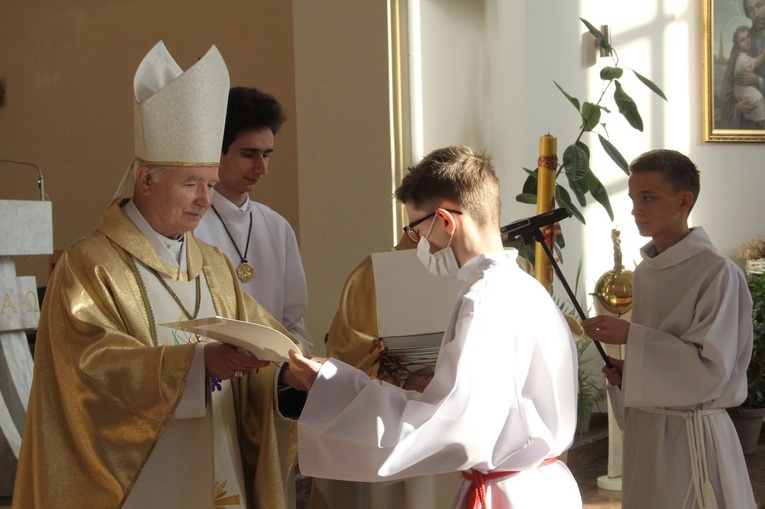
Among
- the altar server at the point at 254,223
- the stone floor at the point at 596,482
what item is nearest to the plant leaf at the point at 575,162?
the stone floor at the point at 596,482

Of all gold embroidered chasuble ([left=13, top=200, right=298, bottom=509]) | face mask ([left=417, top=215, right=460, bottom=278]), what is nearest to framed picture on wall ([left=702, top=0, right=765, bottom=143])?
face mask ([left=417, top=215, right=460, bottom=278])

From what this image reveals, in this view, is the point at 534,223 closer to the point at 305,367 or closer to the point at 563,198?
the point at 305,367

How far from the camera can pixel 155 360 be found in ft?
7.58

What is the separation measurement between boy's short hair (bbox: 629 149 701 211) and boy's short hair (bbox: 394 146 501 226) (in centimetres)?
136

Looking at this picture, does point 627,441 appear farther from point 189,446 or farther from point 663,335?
point 189,446

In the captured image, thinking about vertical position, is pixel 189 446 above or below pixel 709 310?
below

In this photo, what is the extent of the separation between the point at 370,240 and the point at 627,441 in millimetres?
2560

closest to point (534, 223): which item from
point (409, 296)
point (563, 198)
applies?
point (409, 296)

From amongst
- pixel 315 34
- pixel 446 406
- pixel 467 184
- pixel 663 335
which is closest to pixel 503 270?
pixel 467 184

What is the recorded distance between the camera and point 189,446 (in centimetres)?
247

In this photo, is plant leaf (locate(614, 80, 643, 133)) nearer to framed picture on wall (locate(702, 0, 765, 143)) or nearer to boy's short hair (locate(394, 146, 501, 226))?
framed picture on wall (locate(702, 0, 765, 143))

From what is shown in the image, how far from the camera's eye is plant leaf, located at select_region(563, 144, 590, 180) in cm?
541

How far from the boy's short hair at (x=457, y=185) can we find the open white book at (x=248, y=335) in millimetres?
454

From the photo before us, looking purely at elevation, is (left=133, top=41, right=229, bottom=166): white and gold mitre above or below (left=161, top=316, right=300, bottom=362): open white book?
above
